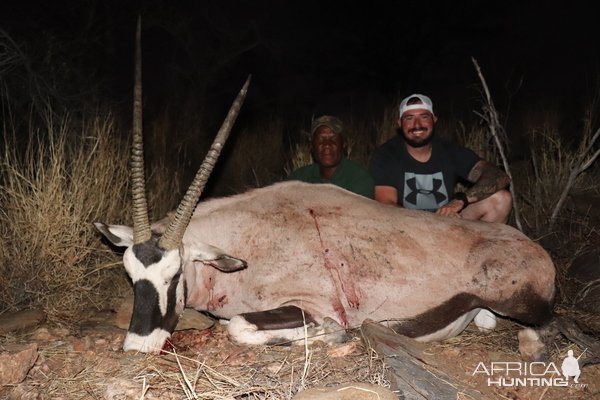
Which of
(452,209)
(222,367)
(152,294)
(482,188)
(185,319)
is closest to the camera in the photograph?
(222,367)

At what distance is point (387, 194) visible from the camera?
461cm

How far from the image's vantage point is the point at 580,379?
119 inches

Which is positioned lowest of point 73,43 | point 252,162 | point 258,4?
point 252,162

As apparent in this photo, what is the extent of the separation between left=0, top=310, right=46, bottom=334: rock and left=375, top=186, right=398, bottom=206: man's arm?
2730 mm

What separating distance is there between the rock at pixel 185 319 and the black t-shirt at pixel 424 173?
6.48ft

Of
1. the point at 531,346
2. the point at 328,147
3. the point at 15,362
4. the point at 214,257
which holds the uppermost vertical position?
the point at 328,147

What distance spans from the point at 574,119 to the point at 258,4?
9.73 metres

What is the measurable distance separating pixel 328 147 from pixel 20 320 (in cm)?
293

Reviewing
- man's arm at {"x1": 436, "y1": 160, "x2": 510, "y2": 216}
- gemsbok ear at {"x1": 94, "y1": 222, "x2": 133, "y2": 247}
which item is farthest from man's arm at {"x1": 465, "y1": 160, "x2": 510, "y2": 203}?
gemsbok ear at {"x1": 94, "y1": 222, "x2": 133, "y2": 247}

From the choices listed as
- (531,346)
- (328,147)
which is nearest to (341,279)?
(531,346)

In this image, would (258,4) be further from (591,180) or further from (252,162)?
(591,180)

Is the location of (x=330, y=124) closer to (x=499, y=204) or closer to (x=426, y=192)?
(x=426, y=192)

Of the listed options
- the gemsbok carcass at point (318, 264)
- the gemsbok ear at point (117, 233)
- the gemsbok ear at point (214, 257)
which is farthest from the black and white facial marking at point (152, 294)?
the gemsbok ear at point (117, 233)

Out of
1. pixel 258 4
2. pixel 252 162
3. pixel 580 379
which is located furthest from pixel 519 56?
pixel 580 379
